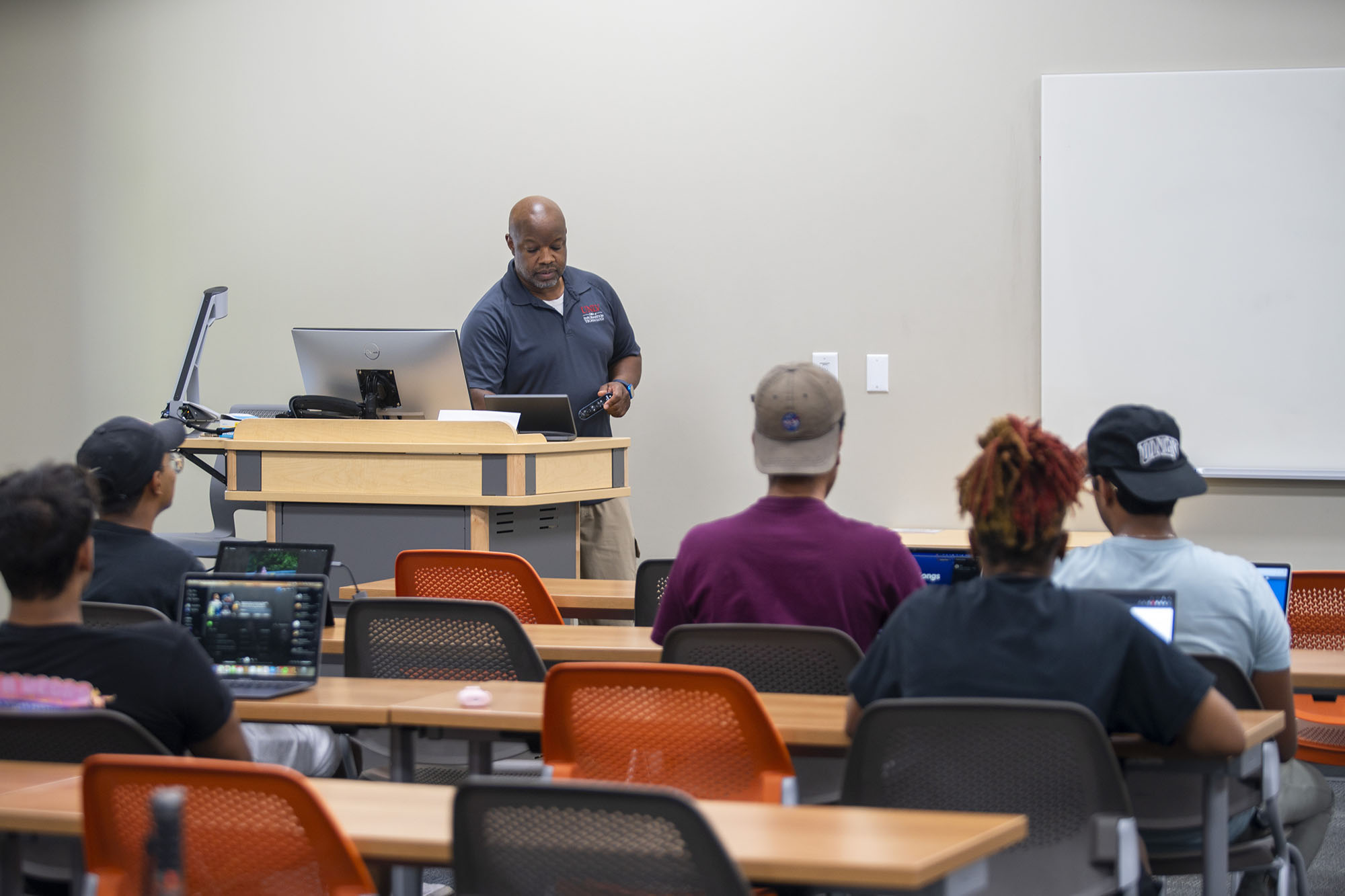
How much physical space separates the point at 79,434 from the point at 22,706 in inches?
193

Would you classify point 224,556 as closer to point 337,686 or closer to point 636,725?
point 337,686

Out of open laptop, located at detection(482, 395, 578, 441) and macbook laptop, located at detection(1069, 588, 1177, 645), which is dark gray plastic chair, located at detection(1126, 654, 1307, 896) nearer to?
macbook laptop, located at detection(1069, 588, 1177, 645)

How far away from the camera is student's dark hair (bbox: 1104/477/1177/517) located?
7.17ft

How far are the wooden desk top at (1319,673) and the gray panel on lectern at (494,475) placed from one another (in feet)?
7.06

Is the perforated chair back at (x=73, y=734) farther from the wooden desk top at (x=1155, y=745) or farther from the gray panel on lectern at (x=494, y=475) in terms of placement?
the gray panel on lectern at (x=494, y=475)

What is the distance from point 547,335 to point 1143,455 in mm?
3027

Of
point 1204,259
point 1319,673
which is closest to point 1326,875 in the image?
point 1319,673

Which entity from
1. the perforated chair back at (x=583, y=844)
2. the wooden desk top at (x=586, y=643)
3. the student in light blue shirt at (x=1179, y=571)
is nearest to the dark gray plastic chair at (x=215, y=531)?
the wooden desk top at (x=586, y=643)

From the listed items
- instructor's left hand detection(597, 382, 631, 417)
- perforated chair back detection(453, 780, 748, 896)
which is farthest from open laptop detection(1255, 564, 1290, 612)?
instructor's left hand detection(597, 382, 631, 417)

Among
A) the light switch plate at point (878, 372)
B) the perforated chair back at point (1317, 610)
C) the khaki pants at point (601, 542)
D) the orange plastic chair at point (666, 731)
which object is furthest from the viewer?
the light switch plate at point (878, 372)

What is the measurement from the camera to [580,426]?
4.92m

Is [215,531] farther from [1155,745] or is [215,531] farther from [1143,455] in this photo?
[1155,745]

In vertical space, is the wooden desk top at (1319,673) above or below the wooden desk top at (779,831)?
below

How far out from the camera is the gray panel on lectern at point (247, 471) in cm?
396
